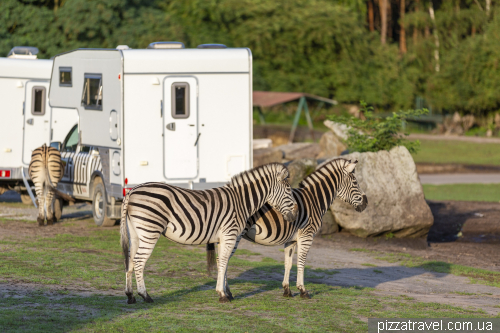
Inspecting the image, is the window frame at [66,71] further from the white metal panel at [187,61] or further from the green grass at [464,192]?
the green grass at [464,192]

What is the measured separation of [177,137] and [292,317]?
6314 millimetres

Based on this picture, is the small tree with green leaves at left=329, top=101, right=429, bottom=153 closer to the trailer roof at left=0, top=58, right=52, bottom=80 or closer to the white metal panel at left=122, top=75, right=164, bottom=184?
the white metal panel at left=122, top=75, right=164, bottom=184

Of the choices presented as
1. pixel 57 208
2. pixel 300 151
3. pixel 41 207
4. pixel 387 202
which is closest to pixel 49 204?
pixel 41 207

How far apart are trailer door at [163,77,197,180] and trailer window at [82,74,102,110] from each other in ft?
4.65

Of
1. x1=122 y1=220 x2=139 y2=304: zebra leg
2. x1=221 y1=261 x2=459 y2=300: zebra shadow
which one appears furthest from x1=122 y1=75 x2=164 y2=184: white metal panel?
x1=122 y1=220 x2=139 y2=304: zebra leg

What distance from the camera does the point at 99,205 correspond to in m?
13.5

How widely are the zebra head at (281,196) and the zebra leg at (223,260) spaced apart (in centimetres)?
66

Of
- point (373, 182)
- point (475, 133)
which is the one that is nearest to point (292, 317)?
point (373, 182)

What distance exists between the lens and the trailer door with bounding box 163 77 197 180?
1250 cm

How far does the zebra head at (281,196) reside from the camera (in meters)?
7.57

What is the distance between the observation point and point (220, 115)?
1273cm

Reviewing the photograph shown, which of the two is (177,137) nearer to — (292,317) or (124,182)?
(124,182)

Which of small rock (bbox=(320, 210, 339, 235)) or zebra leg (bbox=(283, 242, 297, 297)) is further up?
zebra leg (bbox=(283, 242, 297, 297))

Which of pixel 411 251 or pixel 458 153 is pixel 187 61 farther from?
pixel 458 153
